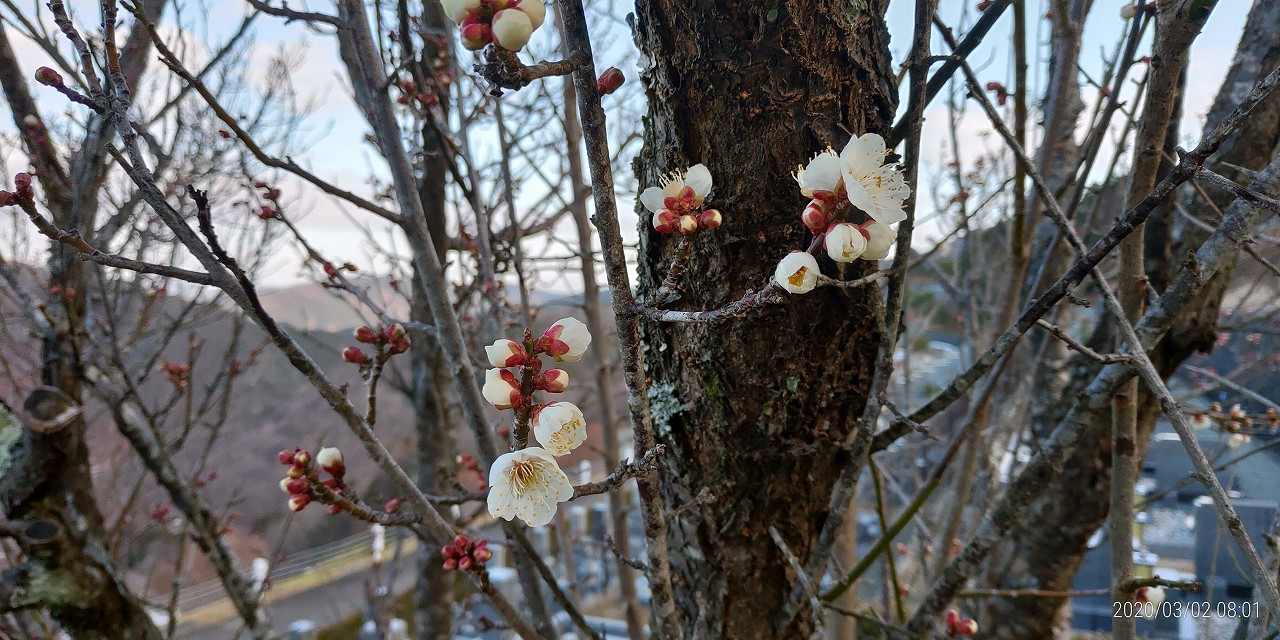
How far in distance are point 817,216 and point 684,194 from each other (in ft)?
0.46

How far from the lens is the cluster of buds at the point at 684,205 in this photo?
595 millimetres

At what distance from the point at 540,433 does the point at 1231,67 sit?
6.35 feet

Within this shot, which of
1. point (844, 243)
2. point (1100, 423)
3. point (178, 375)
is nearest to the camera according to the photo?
point (844, 243)

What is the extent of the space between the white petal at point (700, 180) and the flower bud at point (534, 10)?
9.1 inches

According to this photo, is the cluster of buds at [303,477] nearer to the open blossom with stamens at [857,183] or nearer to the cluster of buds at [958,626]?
the open blossom with stamens at [857,183]

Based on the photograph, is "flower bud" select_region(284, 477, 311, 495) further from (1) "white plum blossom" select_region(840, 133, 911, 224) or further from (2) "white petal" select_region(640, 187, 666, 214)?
(1) "white plum blossom" select_region(840, 133, 911, 224)

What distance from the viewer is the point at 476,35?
440 mm

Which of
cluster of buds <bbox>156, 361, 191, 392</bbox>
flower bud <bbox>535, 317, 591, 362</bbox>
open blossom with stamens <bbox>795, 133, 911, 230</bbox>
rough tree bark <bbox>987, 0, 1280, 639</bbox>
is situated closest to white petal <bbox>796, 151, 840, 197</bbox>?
open blossom with stamens <bbox>795, 133, 911, 230</bbox>

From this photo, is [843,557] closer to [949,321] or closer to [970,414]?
[970,414]

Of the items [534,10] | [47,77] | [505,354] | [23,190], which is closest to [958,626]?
[505,354]

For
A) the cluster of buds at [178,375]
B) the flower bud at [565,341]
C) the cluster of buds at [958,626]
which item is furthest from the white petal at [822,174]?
the cluster of buds at [178,375]

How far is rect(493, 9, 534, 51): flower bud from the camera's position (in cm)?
42

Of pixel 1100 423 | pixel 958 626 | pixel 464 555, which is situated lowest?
pixel 958 626

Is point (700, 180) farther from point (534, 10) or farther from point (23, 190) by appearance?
point (23, 190)
